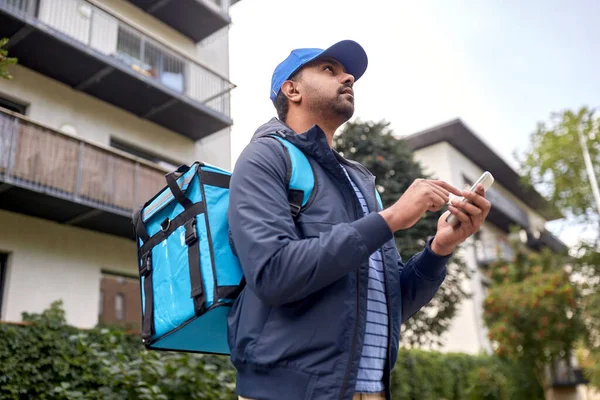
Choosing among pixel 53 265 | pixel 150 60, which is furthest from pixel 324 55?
pixel 150 60

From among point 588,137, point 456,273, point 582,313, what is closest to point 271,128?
point 456,273

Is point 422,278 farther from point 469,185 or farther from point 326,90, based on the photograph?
point 469,185

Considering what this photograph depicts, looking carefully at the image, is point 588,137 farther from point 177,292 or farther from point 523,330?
point 177,292

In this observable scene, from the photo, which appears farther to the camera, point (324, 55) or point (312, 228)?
point (324, 55)

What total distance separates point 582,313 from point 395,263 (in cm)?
2013

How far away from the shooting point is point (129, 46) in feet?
45.1

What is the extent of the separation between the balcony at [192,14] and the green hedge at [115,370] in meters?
8.43

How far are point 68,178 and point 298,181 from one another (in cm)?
955

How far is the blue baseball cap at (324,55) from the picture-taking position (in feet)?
7.29

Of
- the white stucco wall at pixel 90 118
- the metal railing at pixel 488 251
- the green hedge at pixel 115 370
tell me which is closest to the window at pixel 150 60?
the white stucco wall at pixel 90 118

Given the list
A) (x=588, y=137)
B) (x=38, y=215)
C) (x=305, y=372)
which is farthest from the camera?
(x=588, y=137)

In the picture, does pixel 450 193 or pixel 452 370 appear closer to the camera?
pixel 450 193

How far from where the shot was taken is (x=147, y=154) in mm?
13742

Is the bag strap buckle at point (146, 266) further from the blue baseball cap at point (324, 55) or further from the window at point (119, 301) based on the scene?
the window at point (119, 301)
